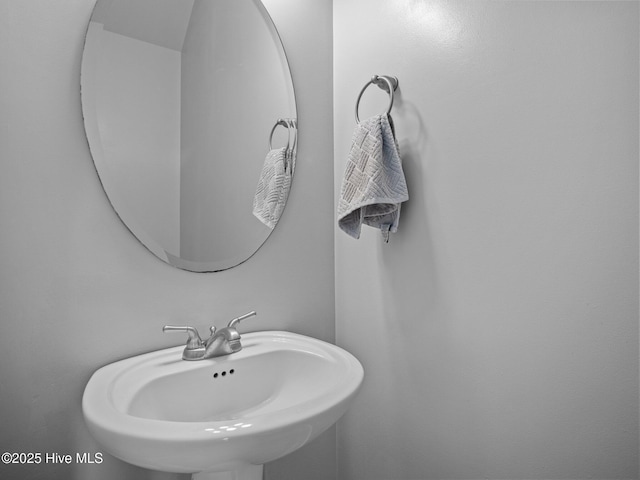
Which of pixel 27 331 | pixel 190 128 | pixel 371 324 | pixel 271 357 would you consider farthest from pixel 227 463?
pixel 190 128

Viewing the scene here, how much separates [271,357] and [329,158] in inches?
29.7

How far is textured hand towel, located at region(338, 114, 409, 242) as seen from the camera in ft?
3.29

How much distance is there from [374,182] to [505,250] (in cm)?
37

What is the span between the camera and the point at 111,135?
0.91m

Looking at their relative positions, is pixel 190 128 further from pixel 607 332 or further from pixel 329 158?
pixel 607 332

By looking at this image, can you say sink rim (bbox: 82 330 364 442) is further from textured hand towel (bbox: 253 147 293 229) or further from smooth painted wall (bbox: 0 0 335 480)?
textured hand towel (bbox: 253 147 293 229)

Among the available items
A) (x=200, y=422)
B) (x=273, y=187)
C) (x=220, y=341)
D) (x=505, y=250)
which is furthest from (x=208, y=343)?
(x=505, y=250)

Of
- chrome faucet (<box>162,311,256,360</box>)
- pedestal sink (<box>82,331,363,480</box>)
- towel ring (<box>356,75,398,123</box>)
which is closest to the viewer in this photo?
pedestal sink (<box>82,331,363,480</box>)

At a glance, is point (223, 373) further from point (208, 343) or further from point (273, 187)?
point (273, 187)

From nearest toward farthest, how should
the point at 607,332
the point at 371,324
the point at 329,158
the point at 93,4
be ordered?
the point at 607,332 → the point at 93,4 → the point at 371,324 → the point at 329,158

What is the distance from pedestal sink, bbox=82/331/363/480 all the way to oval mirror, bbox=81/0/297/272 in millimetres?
292

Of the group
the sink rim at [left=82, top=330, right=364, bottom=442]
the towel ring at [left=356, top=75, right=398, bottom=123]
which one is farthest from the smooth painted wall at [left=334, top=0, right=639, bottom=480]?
the sink rim at [left=82, top=330, right=364, bottom=442]

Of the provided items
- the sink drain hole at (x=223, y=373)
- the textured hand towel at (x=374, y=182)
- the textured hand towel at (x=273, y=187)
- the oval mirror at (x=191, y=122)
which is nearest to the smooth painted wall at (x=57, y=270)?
the oval mirror at (x=191, y=122)

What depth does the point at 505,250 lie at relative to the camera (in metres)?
0.87
